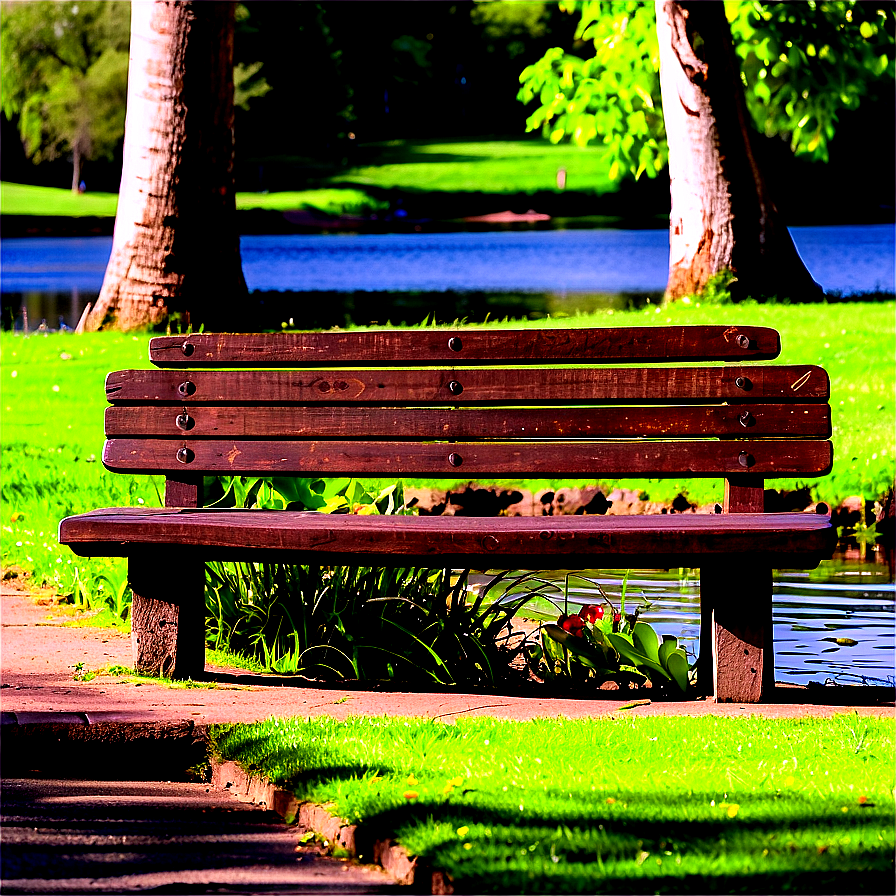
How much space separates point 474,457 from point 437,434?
0.16m

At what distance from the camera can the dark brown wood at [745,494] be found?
529 cm

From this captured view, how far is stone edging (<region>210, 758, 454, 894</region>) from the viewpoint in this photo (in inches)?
139

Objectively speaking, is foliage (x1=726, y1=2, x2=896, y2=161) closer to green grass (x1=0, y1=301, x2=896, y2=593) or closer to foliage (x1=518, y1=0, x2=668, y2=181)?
foliage (x1=518, y1=0, x2=668, y2=181)

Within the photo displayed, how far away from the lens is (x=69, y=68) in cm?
6131

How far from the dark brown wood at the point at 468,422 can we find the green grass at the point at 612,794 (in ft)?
3.58

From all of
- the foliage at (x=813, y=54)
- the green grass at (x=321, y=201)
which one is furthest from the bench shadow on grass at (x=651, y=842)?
the green grass at (x=321, y=201)

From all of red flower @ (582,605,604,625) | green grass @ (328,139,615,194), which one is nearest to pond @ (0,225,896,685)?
red flower @ (582,605,604,625)

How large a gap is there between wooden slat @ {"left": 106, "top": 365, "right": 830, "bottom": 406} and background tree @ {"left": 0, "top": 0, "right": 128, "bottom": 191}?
54156 mm

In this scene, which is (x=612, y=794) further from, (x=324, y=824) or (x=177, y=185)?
(x=177, y=185)

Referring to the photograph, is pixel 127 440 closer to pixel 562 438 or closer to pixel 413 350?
pixel 413 350

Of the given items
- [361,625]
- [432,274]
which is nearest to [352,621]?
[361,625]

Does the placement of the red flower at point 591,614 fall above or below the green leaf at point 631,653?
above

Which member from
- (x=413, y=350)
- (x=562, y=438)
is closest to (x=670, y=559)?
(x=562, y=438)

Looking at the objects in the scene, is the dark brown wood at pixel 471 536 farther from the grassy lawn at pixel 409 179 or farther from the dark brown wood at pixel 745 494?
the grassy lawn at pixel 409 179
